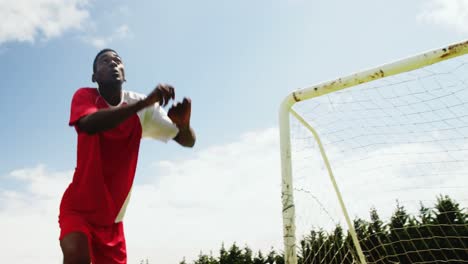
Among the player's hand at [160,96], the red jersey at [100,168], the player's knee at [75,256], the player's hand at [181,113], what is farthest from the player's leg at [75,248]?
the player's hand at [181,113]

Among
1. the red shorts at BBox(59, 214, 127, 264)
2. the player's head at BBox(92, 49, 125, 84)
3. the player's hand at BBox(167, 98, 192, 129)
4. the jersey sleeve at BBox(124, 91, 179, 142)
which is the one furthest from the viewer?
the jersey sleeve at BBox(124, 91, 179, 142)

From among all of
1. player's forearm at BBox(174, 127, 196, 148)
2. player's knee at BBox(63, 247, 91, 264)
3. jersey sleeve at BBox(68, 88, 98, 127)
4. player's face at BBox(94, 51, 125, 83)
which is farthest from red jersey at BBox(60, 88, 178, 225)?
player's forearm at BBox(174, 127, 196, 148)

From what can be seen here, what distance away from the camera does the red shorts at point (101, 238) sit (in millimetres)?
2671

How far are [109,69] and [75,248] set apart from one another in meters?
1.28

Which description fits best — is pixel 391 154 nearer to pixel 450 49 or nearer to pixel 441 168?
pixel 441 168

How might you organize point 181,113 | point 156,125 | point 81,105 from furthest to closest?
point 156,125 → point 181,113 → point 81,105

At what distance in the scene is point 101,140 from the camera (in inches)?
114

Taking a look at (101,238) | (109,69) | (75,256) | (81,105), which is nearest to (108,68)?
(109,69)

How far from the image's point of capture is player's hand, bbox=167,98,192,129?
10.7 ft

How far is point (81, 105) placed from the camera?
280cm

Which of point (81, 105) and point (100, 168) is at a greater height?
point (81, 105)

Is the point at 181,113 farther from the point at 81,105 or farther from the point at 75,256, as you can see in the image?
the point at 75,256

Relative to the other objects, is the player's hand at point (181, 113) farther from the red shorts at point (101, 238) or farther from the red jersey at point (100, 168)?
the red shorts at point (101, 238)

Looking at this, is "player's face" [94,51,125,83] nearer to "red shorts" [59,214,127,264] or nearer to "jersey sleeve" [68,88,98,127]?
"jersey sleeve" [68,88,98,127]
